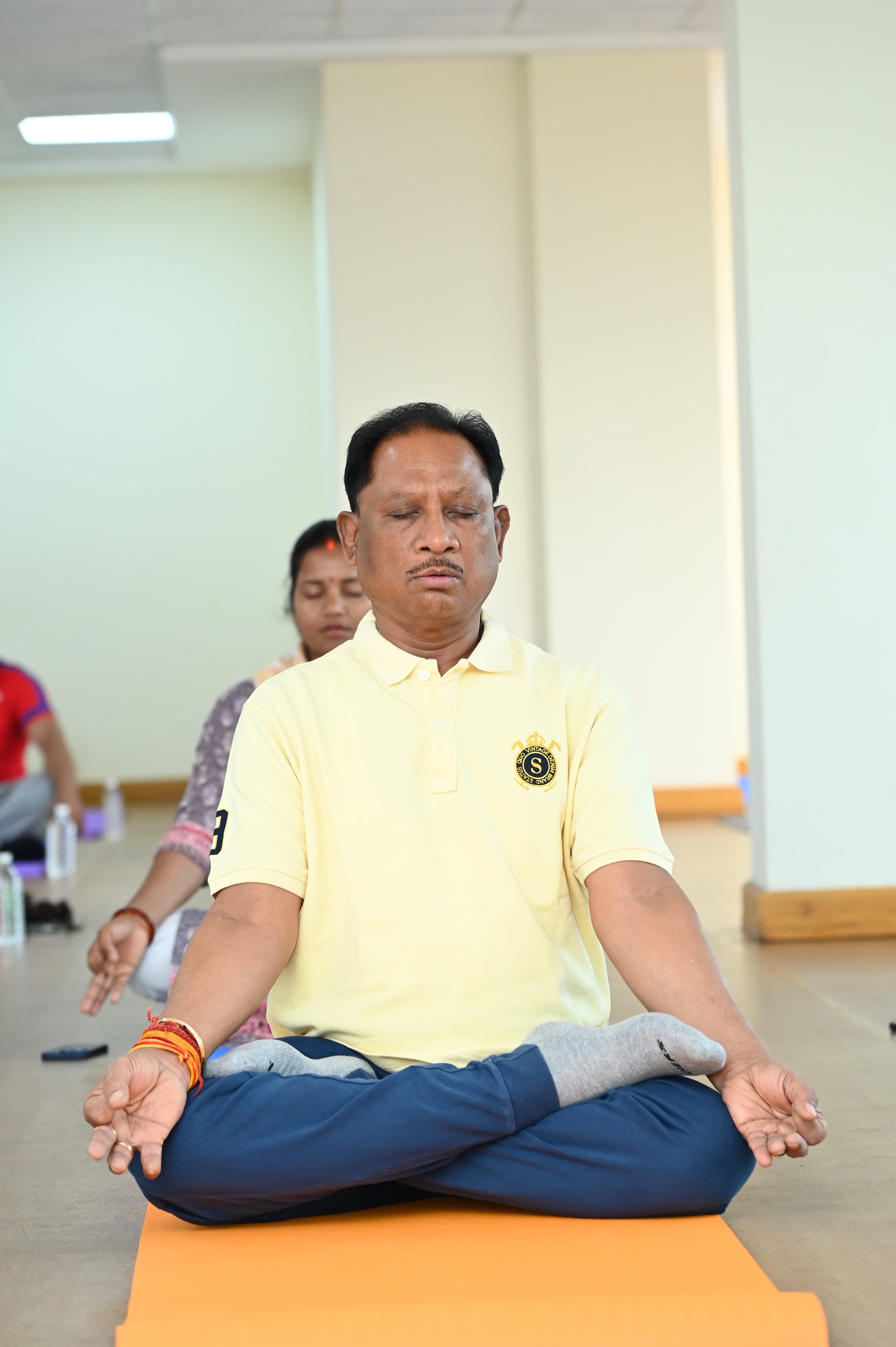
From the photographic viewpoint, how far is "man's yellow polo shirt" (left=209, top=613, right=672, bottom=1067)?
5.25 feet

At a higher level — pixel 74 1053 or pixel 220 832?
pixel 220 832

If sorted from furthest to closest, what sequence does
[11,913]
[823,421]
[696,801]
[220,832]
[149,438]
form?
[149,438]
[696,801]
[11,913]
[823,421]
[220,832]

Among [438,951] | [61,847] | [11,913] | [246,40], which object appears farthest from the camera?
[246,40]

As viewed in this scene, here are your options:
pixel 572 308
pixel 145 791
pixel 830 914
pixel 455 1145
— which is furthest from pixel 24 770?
pixel 455 1145

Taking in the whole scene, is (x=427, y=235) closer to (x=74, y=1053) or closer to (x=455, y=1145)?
(x=74, y=1053)

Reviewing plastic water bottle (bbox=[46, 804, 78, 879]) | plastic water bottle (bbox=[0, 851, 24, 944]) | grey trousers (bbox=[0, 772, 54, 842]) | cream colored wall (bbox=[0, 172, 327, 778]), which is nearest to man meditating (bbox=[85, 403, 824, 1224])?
plastic water bottle (bbox=[0, 851, 24, 944])

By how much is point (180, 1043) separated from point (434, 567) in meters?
0.60

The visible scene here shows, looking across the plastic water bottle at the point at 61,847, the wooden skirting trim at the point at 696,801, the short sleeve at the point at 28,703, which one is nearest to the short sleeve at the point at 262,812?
the plastic water bottle at the point at 61,847

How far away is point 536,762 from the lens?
1679mm

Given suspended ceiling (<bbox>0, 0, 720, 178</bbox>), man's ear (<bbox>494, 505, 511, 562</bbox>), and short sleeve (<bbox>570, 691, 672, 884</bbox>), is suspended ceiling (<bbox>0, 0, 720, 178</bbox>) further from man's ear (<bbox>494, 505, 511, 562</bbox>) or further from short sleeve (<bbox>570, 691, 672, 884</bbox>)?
short sleeve (<bbox>570, 691, 672, 884</bbox>)

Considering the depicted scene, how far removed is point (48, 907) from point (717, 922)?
1.86m

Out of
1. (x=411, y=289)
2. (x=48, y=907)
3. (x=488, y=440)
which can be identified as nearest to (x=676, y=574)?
(x=411, y=289)

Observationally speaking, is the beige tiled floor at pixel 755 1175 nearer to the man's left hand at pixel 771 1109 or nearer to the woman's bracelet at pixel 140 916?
the man's left hand at pixel 771 1109

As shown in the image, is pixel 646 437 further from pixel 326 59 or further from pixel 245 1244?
pixel 245 1244
